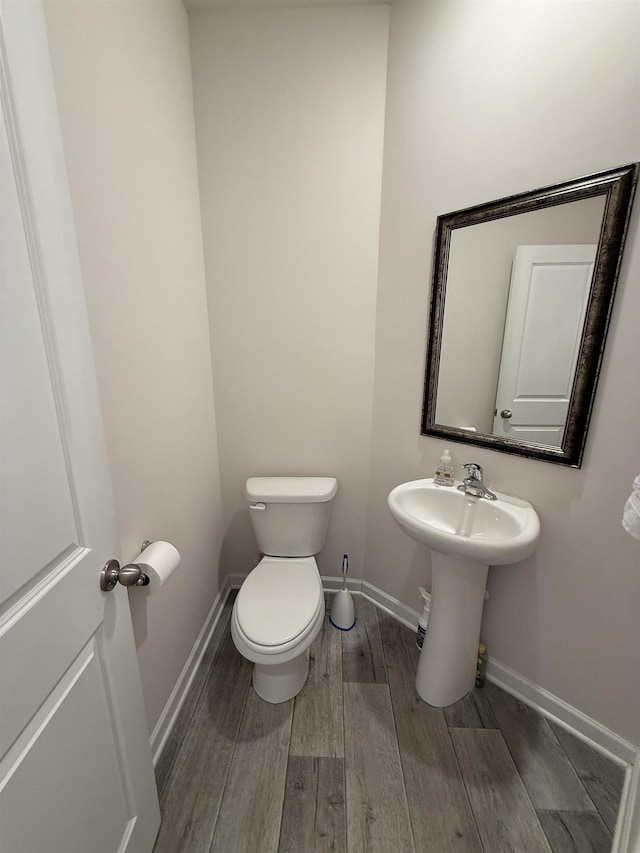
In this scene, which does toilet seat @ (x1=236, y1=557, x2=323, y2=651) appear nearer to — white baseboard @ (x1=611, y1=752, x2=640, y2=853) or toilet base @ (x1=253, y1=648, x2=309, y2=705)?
toilet base @ (x1=253, y1=648, x2=309, y2=705)

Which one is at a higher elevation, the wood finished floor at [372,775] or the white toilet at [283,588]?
the white toilet at [283,588]

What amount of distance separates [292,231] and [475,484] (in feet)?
4.23

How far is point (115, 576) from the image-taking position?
0.71 m

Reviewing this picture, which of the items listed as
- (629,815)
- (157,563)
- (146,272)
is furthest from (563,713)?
(146,272)

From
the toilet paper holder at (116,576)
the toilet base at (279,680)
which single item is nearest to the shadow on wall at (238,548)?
the toilet base at (279,680)

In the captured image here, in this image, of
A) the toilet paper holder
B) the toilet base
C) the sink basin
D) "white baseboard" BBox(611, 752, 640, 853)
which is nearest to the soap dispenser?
the sink basin

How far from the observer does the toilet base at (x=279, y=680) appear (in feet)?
4.18

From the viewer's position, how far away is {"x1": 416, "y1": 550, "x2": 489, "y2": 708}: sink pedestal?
121cm

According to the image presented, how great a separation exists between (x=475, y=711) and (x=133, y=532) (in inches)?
56.3

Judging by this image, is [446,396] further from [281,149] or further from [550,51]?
[281,149]

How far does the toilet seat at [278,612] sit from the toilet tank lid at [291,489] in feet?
1.00

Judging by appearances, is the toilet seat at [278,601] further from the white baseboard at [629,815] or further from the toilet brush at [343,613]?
the white baseboard at [629,815]

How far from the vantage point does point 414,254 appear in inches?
53.8

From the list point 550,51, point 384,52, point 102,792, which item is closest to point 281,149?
point 384,52
